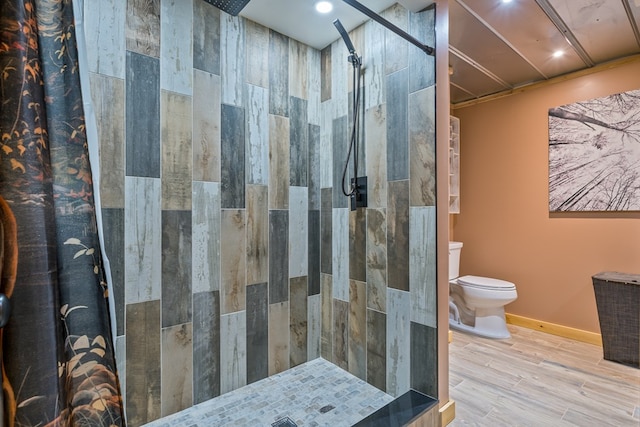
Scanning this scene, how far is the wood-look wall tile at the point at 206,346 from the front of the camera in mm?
1721

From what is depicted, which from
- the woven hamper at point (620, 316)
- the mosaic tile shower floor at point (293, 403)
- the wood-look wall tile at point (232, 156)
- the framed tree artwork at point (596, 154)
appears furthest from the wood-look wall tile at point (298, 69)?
the woven hamper at point (620, 316)

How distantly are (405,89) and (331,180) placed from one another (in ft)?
2.41

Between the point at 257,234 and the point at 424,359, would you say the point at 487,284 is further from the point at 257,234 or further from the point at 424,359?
the point at 257,234

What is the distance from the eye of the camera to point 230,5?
1750 millimetres

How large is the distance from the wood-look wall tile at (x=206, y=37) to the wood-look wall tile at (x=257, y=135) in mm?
242

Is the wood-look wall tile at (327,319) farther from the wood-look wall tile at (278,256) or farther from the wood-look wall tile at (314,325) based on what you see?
the wood-look wall tile at (278,256)

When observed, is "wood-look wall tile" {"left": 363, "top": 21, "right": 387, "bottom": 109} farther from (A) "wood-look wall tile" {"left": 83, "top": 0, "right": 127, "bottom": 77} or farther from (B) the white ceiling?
(A) "wood-look wall tile" {"left": 83, "top": 0, "right": 127, "bottom": 77}

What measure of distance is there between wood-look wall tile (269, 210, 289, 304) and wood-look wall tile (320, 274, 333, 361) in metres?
0.29

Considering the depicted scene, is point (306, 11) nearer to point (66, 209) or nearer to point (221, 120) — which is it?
point (221, 120)

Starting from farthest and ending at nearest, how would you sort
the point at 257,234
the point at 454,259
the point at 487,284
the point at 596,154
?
the point at 454,259 → the point at 487,284 → the point at 596,154 → the point at 257,234

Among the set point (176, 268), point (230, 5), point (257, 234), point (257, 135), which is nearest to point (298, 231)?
point (257, 234)

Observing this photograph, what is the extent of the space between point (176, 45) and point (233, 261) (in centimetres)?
119

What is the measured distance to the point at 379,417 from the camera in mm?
1556

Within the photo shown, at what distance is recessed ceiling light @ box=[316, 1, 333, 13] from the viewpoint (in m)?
1.79
